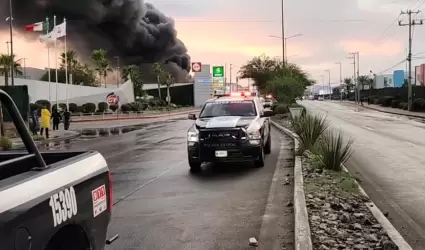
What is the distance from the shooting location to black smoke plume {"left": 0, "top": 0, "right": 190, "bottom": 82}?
121000 millimetres

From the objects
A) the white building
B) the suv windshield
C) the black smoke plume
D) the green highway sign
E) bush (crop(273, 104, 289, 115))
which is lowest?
bush (crop(273, 104, 289, 115))

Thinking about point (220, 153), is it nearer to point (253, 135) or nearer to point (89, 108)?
point (253, 135)

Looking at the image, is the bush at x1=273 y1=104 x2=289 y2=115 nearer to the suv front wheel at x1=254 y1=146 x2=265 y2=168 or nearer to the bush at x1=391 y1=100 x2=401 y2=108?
the bush at x1=391 y1=100 x2=401 y2=108

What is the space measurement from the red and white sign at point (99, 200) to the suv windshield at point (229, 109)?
9.82m

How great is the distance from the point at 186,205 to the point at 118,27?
144 meters

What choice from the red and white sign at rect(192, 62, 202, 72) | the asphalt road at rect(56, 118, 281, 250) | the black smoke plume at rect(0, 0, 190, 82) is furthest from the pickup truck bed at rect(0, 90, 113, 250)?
the red and white sign at rect(192, 62, 202, 72)

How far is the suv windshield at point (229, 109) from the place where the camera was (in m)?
14.0

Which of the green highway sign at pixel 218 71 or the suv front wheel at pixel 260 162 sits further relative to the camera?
the green highway sign at pixel 218 71

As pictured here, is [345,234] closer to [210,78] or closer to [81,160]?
[81,160]

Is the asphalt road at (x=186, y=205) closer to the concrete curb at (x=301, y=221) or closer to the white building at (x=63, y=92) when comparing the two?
the concrete curb at (x=301, y=221)

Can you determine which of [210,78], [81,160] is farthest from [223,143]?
[210,78]

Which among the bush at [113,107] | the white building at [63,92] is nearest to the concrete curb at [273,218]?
the white building at [63,92]

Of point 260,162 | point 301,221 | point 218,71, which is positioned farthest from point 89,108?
point 301,221

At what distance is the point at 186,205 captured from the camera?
8867mm
